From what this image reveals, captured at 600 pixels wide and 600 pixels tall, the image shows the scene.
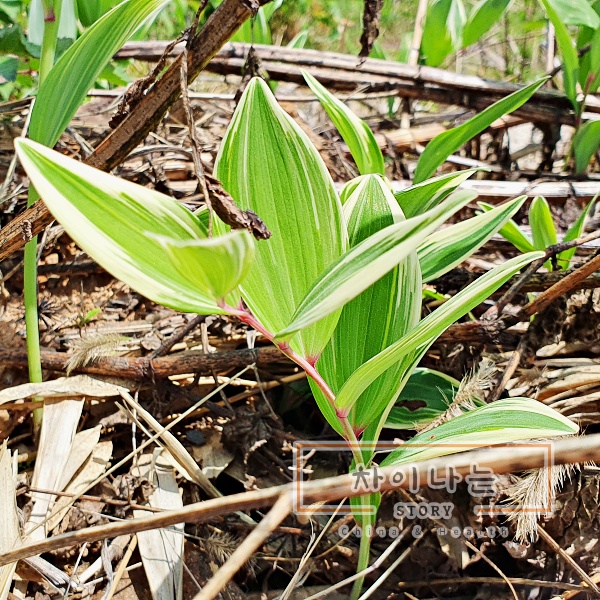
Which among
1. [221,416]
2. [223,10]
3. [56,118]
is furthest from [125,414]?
[223,10]

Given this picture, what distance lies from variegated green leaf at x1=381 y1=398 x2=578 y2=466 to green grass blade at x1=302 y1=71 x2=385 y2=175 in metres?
0.48

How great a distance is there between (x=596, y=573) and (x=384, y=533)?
288mm

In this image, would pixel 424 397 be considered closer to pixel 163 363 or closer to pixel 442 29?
pixel 163 363

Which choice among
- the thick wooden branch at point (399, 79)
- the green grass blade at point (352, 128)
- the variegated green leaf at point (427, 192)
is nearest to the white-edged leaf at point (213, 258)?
the variegated green leaf at point (427, 192)

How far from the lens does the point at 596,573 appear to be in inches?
33.8

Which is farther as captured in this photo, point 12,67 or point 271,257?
point 12,67

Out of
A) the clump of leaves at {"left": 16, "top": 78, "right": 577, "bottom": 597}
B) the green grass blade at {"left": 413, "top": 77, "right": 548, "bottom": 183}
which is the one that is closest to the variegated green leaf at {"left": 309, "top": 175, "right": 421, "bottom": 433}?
the clump of leaves at {"left": 16, "top": 78, "right": 577, "bottom": 597}

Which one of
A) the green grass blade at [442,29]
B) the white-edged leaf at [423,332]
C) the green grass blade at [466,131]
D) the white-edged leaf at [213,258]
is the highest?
the green grass blade at [442,29]

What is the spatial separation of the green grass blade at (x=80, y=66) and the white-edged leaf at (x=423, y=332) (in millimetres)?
478

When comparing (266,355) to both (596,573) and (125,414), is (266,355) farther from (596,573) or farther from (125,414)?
(596,573)

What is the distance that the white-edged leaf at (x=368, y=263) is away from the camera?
18.8 inches

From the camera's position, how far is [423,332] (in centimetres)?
59

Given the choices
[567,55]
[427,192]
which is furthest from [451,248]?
[567,55]

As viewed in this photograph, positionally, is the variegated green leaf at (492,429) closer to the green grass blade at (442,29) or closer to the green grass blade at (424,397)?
the green grass blade at (424,397)
